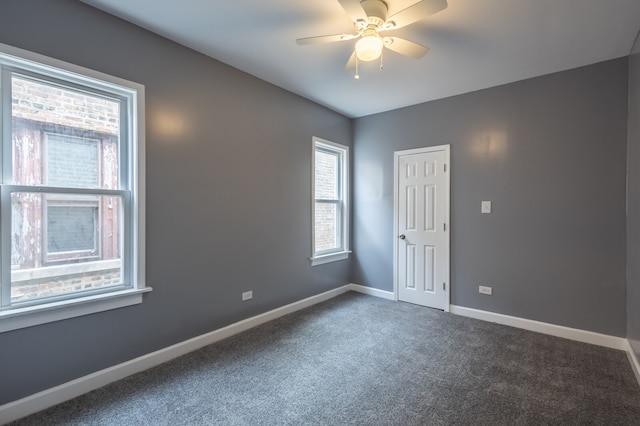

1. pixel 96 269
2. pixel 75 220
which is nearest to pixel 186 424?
pixel 96 269

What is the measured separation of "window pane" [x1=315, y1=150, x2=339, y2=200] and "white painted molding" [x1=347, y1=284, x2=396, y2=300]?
1.40 metres

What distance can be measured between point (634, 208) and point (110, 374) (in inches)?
170

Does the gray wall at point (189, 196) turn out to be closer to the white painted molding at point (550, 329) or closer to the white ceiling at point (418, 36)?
the white ceiling at point (418, 36)

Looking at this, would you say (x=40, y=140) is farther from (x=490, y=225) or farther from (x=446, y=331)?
(x=490, y=225)

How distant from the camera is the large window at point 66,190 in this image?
1.90 metres

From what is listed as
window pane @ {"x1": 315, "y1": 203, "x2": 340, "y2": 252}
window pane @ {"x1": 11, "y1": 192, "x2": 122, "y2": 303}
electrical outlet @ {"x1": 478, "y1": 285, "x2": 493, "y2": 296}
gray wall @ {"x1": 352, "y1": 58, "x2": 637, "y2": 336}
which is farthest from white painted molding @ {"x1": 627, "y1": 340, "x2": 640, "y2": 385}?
window pane @ {"x1": 11, "y1": 192, "x2": 122, "y2": 303}

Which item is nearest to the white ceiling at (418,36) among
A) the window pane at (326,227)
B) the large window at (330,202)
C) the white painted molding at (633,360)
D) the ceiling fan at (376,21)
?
the ceiling fan at (376,21)

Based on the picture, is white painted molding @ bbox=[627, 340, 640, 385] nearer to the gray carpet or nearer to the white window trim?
the gray carpet

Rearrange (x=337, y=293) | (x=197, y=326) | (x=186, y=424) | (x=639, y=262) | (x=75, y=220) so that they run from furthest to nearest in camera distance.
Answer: (x=337, y=293), (x=197, y=326), (x=639, y=262), (x=75, y=220), (x=186, y=424)

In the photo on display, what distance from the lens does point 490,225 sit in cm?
352

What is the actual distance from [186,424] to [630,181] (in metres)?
3.93

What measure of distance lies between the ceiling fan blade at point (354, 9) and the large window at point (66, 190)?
1686mm

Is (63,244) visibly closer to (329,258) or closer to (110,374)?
(110,374)

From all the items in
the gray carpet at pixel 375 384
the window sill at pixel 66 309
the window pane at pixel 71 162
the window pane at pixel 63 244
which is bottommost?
the gray carpet at pixel 375 384
